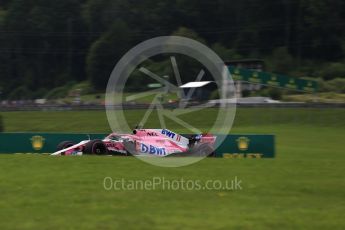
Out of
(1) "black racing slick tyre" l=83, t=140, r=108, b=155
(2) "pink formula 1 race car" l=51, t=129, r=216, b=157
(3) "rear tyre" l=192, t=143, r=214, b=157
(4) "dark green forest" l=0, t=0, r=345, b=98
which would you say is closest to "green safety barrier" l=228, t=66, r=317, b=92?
(3) "rear tyre" l=192, t=143, r=214, b=157

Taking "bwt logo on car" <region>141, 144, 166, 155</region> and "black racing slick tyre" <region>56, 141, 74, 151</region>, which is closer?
"bwt logo on car" <region>141, 144, 166, 155</region>

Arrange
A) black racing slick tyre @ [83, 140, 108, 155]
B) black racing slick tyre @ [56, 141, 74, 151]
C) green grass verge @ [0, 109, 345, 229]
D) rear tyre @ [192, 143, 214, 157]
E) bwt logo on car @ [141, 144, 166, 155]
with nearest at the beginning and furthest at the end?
green grass verge @ [0, 109, 345, 229] → bwt logo on car @ [141, 144, 166, 155] → rear tyre @ [192, 143, 214, 157] → black racing slick tyre @ [83, 140, 108, 155] → black racing slick tyre @ [56, 141, 74, 151]

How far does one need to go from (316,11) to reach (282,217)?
10554 cm

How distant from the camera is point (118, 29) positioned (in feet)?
372

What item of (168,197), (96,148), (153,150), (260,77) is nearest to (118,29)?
(260,77)

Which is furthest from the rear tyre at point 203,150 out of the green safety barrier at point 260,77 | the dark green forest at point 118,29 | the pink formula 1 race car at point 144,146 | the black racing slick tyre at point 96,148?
the dark green forest at point 118,29

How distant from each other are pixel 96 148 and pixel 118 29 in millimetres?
93211

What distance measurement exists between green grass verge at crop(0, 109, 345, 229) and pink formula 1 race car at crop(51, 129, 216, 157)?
2270 millimetres

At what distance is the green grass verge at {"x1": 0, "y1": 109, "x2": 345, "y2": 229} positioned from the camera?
10.0 m

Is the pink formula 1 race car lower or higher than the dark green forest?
lower

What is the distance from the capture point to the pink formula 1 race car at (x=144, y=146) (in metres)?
21.6

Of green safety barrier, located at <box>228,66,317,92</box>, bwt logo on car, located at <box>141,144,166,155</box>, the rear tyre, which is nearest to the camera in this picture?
bwt logo on car, located at <box>141,144,166,155</box>

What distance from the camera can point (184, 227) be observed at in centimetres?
962

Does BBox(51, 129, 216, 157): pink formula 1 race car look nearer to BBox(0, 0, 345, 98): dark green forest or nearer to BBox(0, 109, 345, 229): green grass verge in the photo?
BBox(0, 109, 345, 229): green grass verge
